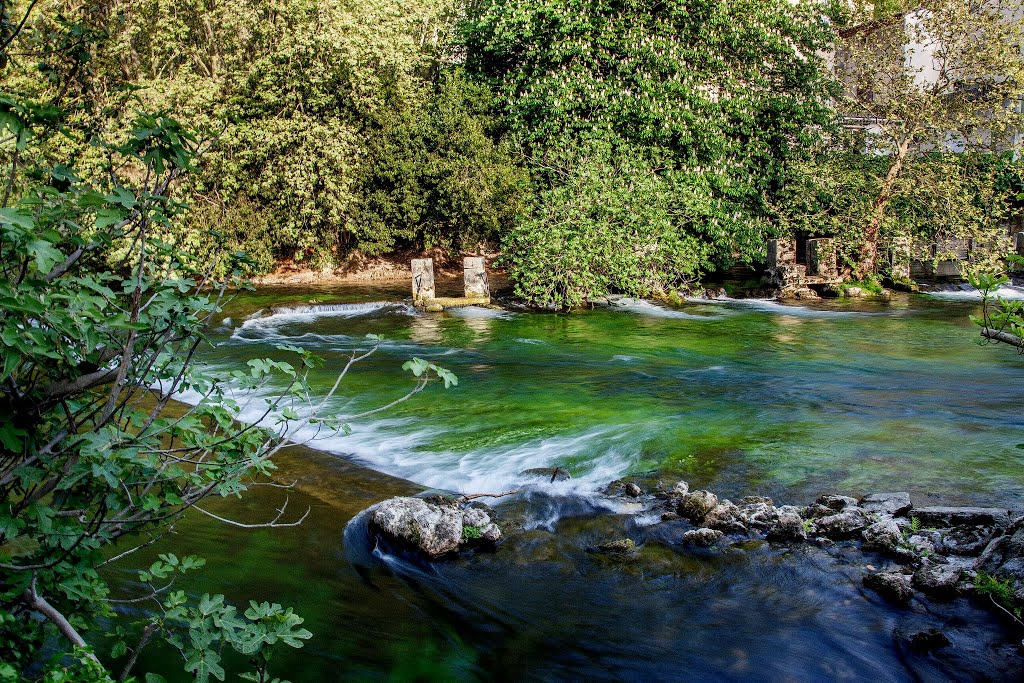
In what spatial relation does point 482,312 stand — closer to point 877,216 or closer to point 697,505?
point 877,216

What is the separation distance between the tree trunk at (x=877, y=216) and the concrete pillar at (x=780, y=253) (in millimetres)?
1765

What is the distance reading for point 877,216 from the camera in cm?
2225

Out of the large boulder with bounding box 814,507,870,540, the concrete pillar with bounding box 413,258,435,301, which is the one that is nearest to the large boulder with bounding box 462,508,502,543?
the large boulder with bounding box 814,507,870,540

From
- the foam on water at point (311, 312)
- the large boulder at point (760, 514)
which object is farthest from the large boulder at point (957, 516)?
the foam on water at point (311, 312)

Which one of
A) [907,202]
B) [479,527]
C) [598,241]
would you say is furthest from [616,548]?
[907,202]

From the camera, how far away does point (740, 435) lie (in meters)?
10.3

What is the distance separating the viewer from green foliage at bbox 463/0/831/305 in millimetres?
23219

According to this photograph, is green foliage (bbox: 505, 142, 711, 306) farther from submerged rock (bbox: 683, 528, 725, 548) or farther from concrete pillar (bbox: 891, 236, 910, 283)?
submerged rock (bbox: 683, 528, 725, 548)

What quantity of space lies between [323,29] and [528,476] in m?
18.9

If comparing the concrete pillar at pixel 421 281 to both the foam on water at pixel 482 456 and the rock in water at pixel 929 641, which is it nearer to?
the foam on water at pixel 482 456

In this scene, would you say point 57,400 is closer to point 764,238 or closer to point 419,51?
point 764,238

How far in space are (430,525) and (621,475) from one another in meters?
2.61

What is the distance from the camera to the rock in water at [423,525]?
7.07 m

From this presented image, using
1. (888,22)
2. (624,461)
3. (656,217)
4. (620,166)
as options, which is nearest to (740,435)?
(624,461)
